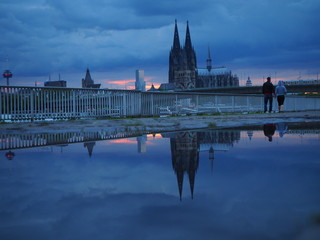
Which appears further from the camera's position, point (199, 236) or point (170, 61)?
point (170, 61)

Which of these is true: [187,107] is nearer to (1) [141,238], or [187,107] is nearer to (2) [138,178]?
(2) [138,178]

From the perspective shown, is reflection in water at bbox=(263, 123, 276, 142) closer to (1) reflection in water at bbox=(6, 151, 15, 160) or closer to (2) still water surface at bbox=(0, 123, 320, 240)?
(2) still water surface at bbox=(0, 123, 320, 240)

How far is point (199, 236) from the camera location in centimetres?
177

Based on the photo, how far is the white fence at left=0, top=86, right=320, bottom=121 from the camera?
39.3 ft

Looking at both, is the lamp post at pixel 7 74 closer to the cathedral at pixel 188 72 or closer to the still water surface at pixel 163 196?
the cathedral at pixel 188 72

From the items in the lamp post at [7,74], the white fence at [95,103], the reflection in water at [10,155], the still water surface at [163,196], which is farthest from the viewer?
the lamp post at [7,74]

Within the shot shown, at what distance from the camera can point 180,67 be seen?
168m

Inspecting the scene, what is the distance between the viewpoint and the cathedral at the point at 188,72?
168 metres

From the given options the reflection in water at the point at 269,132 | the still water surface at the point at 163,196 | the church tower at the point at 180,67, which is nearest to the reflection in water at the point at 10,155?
the still water surface at the point at 163,196

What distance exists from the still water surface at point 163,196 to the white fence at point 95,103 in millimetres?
8134

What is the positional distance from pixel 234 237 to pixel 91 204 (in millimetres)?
968

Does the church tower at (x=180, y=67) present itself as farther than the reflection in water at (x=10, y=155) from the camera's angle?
Yes

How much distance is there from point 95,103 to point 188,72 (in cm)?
15643

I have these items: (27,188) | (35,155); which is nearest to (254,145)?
(35,155)
